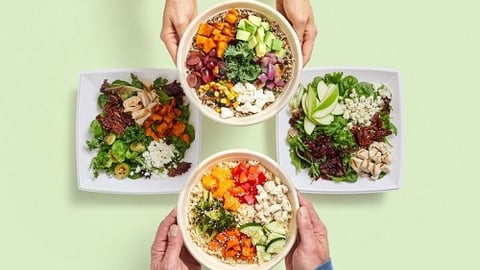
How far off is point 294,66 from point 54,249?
1.34 meters

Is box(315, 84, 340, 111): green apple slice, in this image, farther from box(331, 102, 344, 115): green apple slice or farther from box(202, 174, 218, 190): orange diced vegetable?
box(202, 174, 218, 190): orange diced vegetable

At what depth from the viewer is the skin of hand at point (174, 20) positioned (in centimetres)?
191

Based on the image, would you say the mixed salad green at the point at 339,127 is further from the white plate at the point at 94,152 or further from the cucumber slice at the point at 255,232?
the cucumber slice at the point at 255,232

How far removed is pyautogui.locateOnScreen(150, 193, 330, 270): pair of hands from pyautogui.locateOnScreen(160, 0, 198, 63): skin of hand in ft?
1.80

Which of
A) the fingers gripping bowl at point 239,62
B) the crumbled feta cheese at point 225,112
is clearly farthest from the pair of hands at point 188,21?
the crumbled feta cheese at point 225,112

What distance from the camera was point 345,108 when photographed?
228 centimetres

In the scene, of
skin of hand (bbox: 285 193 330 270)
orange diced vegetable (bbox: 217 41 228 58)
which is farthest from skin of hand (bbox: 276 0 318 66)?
skin of hand (bbox: 285 193 330 270)

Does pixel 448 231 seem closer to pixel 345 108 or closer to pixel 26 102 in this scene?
pixel 345 108

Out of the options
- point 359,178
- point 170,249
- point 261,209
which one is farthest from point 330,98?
point 170,249

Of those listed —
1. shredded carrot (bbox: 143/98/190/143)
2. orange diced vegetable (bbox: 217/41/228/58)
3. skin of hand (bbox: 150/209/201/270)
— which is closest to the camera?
orange diced vegetable (bbox: 217/41/228/58)

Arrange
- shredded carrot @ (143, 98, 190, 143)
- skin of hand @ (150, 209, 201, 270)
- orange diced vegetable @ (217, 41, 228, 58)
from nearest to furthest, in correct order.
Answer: orange diced vegetable @ (217, 41, 228, 58) < skin of hand @ (150, 209, 201, 270) < shredded carrot @ (143, 98, 190, 143)

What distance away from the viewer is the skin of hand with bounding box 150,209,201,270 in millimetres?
1827

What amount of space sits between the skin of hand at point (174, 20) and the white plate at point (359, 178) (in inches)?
20.9

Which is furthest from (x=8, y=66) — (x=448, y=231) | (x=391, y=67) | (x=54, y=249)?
(x=448, y=231)
